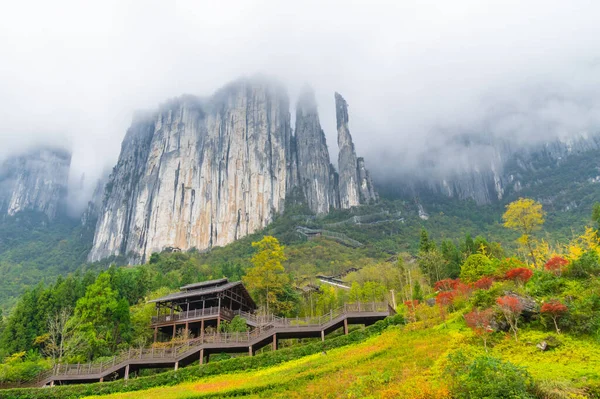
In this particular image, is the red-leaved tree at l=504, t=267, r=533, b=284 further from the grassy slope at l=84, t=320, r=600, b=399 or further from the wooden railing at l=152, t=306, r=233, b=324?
the wooden railing at l=152, t=306, r=233, b=324

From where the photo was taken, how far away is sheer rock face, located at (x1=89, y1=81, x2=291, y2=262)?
11744 cm

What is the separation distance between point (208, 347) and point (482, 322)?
16.8 metres

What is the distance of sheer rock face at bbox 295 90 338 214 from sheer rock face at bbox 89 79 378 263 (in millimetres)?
346

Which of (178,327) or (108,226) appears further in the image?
(108,226)

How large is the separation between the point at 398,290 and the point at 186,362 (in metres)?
27.4

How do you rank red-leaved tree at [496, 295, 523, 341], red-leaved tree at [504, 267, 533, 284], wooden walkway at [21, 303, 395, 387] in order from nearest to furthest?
1. red-leaved tree at [496, 295, 523, 341]
2. red-leaved tree at [504, 267, 533, 284]
3. wooden walkway at [21, 303, 395, 387]

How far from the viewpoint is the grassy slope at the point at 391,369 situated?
43.9ft

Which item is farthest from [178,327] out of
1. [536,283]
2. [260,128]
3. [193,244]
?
[260,128]

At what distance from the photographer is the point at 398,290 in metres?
47.4

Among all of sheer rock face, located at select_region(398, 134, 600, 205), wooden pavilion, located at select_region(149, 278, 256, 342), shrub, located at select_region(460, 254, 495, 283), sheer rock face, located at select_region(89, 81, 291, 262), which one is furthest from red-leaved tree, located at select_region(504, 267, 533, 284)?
sheer rock face, located at select_region(398, 134, 600, 205)

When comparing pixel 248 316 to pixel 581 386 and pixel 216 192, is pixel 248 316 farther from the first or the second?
pixel 216 192

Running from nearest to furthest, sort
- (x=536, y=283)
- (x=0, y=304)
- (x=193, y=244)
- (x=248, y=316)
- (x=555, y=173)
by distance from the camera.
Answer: (x=536, y=283), (x=248, y=316), (x=0, y=304), (x=193, y=244), (x=555, y=173)

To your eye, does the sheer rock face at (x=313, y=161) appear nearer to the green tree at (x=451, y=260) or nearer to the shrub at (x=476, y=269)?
the green tree at (x=451, y=260)

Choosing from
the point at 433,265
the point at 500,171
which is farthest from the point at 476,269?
the point at 500,171
